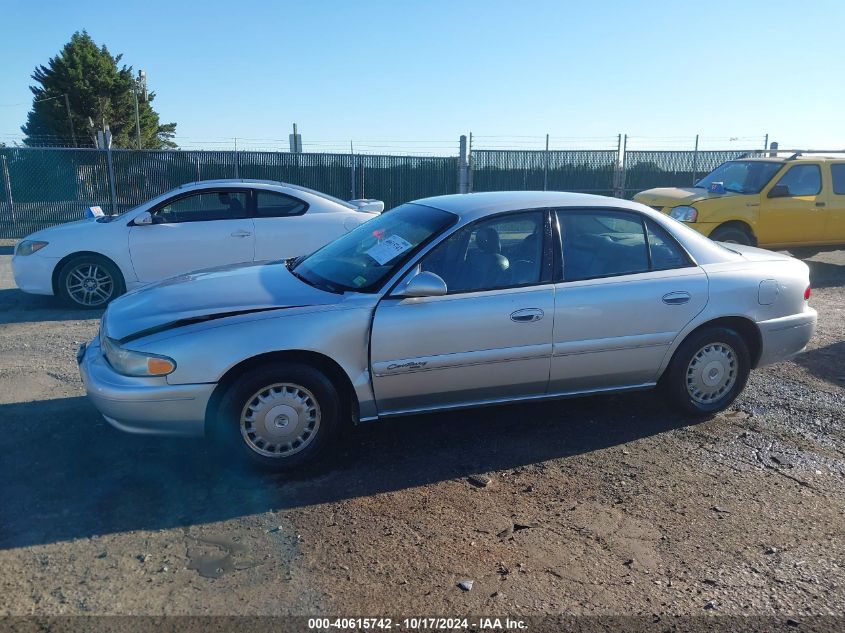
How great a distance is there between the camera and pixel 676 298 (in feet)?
15.7

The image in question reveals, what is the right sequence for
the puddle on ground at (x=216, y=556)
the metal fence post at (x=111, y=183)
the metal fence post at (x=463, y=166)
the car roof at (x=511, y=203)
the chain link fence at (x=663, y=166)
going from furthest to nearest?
the chain link fence at (x=663, y=166) < the metal fence post at (x=463, y=166) < the metal fence post at (x=111, y=183) < the car roof at (x=511, y=203) < the puddle on ground at (x=216, y=556)

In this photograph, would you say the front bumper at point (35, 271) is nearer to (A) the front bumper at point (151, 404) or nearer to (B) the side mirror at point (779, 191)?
(A) the front bumper at point (151, 404)

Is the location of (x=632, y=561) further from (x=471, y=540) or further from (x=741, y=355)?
(x=741, y=355)

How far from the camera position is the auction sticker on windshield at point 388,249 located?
14.8ft

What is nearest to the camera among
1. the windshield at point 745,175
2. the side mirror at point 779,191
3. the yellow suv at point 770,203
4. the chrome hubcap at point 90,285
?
the chrome hubcap at point 90,285

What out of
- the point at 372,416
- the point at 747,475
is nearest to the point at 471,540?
the point at 372,416

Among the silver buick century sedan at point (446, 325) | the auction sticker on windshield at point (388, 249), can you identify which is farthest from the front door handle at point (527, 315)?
the auction sticker on windshield at point (388, 249)

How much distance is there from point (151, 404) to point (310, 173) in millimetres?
13350

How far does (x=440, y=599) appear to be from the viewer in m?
3.08

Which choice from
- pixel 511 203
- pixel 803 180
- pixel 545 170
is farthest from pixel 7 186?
pixel 803 180

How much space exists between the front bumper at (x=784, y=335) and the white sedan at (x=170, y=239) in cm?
515

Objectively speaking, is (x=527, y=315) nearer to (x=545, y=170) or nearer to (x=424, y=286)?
(x=424, y=286)

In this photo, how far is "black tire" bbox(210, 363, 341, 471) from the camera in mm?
4023

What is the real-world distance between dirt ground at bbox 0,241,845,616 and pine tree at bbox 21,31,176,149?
42791 mm
